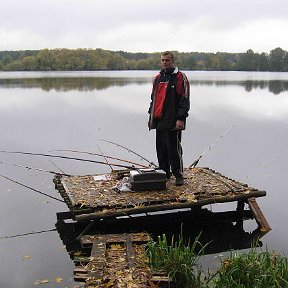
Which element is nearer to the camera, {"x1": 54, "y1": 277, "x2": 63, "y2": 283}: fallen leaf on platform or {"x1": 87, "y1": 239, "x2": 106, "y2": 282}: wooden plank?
{"x1": 87, "y1": 239, "x2": 106, "y2": 282}: wooden plank

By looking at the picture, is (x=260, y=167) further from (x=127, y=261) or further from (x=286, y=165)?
(x=127, y=261)

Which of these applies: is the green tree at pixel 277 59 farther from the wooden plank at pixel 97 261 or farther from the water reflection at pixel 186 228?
the wooden plank at pixel 97 261

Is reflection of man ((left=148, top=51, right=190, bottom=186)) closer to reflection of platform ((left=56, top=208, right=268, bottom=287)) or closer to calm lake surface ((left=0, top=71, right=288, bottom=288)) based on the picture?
reflection of platform ((left=56, top=208, right=268, bottom=287))

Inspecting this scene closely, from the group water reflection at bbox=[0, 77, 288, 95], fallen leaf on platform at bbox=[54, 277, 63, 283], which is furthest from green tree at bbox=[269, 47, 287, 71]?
fallen leaf on platform at bbox=[54, 277, 63, 283]

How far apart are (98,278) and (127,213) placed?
1.88 meters

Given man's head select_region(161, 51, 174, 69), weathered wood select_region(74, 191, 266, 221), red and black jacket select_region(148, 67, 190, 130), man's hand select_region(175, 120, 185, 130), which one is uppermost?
man's head select_region(161, 51, 174, 69)

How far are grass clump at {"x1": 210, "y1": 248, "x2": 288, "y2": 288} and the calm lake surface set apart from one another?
4.38 ft

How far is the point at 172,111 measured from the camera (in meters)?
7.00

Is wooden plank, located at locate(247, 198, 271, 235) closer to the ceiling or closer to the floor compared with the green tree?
closer to the floor

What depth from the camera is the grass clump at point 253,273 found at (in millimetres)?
4574

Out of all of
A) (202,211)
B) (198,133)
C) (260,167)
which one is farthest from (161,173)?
(198,133)

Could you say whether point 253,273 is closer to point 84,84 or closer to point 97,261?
point 97,261

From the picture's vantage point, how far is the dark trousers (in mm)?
7152

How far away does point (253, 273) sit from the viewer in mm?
4770
